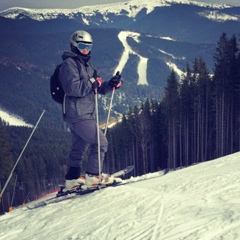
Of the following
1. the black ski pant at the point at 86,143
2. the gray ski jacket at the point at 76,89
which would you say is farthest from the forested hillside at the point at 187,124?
the gray ski jacket at the point at 76,89

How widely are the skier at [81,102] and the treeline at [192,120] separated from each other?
31.6 m

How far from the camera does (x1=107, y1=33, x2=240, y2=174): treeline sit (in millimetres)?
40719

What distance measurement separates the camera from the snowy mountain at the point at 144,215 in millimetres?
5227

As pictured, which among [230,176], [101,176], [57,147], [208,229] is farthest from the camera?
[57,147]

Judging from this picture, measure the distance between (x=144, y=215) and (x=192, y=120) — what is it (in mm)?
41058

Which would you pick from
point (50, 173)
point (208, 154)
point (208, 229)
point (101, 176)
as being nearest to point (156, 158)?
point (208, 154)

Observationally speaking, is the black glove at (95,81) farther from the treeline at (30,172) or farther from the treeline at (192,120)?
the treeline at (30,172)

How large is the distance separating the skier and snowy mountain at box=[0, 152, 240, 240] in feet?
2.95

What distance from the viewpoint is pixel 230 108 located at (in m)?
42.1

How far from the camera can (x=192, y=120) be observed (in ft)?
152

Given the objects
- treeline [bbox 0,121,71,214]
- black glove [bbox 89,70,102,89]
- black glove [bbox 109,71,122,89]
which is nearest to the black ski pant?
black glove [bbox 89,70,102,89]

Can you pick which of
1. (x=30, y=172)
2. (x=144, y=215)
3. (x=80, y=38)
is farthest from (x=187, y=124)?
(x=144, y=215)

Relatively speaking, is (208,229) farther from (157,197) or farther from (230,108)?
(230,108)

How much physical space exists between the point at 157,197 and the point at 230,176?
2187mm
